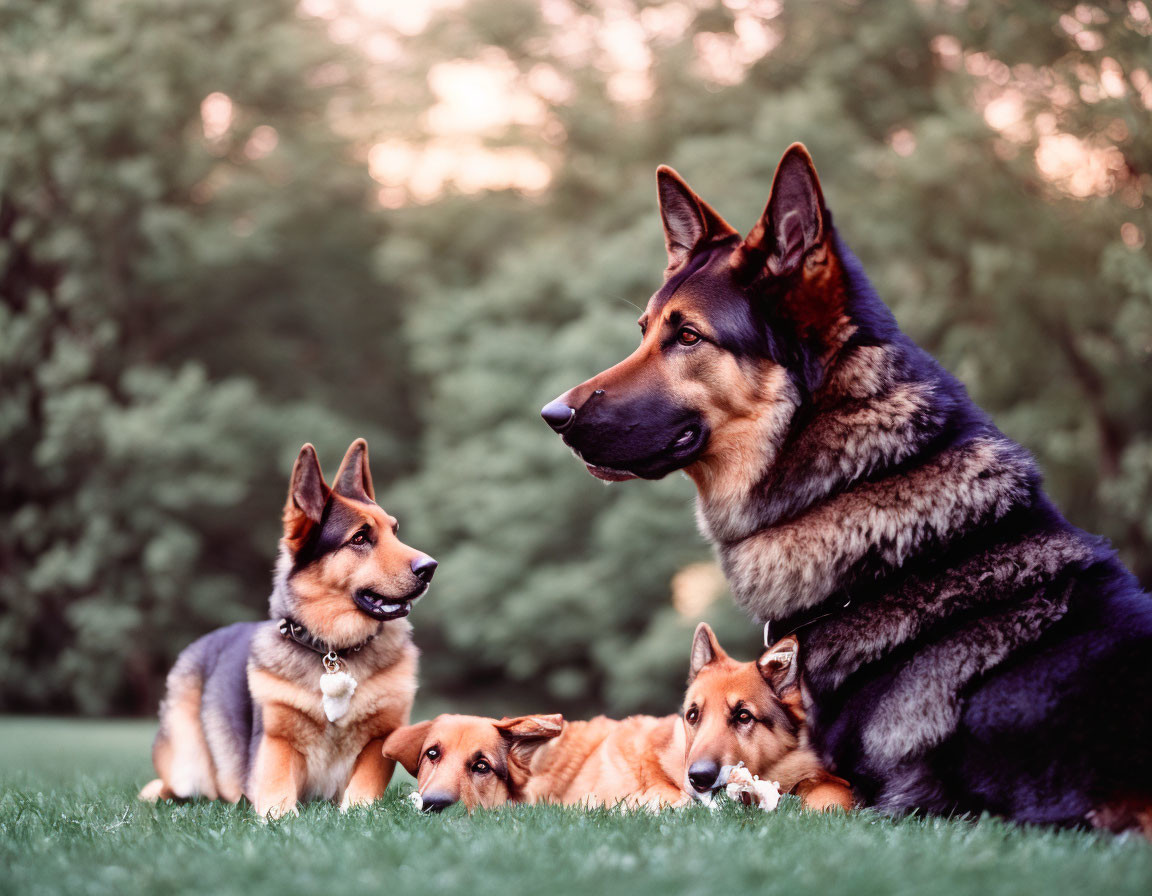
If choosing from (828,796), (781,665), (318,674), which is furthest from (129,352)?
(828,796)

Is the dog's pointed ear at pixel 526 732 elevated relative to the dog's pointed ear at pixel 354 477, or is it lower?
lower

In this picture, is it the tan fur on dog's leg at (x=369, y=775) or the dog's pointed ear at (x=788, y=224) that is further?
the tan fur on dog's leg at (x=369, y=775)

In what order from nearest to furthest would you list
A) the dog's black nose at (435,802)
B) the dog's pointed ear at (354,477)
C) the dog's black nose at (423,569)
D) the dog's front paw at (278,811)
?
the dog's front paw at (278,811) → the dog's black nose at (435,802) → the dog's black nose at (423,569) → the dog's pointed ear at (354,477)

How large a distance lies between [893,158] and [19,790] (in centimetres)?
1224

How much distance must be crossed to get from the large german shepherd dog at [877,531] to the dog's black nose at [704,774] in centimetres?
56

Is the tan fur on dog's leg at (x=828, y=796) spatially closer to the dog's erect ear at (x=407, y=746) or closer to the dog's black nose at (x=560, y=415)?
the dog's black nose at (x=560, y=415)

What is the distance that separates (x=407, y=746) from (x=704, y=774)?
1314mm

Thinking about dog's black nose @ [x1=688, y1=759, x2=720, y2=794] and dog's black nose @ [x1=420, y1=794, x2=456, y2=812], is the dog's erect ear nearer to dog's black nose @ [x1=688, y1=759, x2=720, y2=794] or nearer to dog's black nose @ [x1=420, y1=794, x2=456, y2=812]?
dog's black nose @ [x1=420, y1=794, x2=456, y2=812]

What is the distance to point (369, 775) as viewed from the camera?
4.27 m

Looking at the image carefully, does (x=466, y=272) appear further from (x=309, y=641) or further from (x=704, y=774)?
(x=704, y=774)

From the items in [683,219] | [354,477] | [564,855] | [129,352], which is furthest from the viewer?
[129,352]

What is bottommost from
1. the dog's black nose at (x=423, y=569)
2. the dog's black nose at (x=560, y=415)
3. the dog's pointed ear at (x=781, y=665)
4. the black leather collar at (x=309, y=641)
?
the black leather collar at (x=309, y=641)

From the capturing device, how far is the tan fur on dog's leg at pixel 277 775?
4102mm

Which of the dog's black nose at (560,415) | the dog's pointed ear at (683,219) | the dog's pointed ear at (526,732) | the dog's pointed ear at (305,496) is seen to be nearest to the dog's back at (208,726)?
the dog's pointed ear at (305,496)
